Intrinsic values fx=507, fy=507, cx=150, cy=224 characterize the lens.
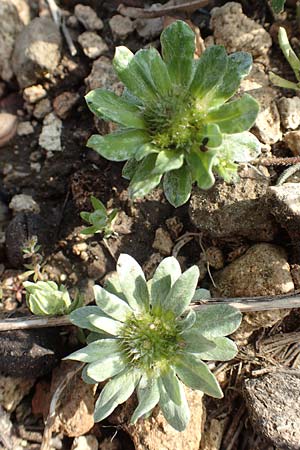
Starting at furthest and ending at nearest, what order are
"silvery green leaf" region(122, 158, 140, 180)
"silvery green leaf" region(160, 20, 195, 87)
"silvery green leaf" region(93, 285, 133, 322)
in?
"silvery green leaf" region(122, 158, 140, 180)
"silvery green leaf" region(93, 285, 133, 322)
"silvery green leaf" region(160, 20, 195, 87)

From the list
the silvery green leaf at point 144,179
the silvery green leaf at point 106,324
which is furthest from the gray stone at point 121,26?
the silvery green leaf at point 106,324

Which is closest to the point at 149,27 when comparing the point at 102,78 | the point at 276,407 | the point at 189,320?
the point at 102,78

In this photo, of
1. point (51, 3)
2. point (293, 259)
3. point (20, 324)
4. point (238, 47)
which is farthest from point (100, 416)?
point (51, 3)

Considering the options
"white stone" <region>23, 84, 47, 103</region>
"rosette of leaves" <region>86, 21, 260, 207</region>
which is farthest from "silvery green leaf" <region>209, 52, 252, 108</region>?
"white stone" <region>23, 84, 47, 103</region>

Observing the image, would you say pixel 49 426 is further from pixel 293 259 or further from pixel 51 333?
pixel 293 259

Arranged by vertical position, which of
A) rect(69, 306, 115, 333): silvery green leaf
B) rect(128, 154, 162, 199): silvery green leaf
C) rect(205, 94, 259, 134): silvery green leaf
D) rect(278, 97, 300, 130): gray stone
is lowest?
rect(69, 306, 115, 333): silvery green leaf

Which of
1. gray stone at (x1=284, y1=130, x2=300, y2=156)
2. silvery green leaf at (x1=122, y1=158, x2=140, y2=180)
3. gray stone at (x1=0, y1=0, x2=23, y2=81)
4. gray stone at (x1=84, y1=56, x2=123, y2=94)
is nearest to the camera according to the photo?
silvery green leaf at (x1=122, y1=158, x2=140, y2=180)

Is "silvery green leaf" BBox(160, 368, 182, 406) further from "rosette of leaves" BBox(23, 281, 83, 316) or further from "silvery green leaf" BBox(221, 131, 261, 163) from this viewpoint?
"silvery green leaf" BBox(221, 131, 261, 163)

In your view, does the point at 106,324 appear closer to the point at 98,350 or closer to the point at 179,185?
the point at 98,350
